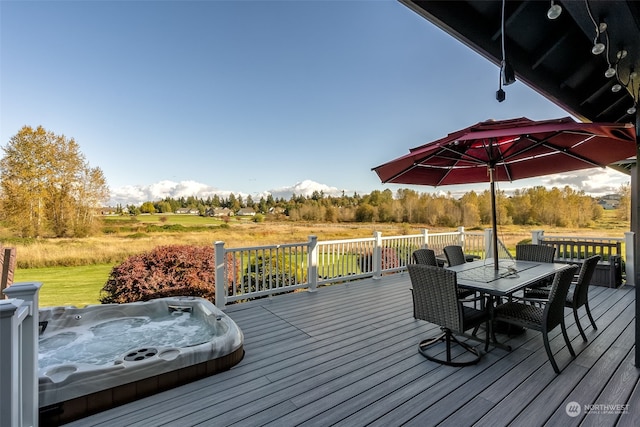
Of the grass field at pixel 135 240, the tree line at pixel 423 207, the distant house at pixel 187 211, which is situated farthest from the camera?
the distant house at pixel 187 211

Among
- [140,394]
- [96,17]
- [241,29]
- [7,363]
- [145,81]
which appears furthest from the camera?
[145,81]

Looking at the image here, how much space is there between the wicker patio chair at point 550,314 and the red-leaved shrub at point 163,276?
5238 millimetres

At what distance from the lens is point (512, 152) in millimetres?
3838

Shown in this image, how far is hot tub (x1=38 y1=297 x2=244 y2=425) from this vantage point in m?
2.07

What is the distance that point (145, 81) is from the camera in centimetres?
943

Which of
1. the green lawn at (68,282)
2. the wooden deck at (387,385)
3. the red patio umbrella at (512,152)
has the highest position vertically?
the red patio umbrella at (512,152)

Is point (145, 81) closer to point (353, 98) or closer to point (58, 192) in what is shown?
point (58, 192)

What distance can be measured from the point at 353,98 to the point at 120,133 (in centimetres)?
914

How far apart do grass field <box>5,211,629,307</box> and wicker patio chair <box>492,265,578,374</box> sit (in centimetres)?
415

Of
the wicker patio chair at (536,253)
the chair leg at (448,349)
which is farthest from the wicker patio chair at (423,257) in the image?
the wicker patio chair at (536,253)

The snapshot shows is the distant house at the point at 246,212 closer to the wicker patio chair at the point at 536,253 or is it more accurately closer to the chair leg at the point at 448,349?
the wicker patio chair at the point at 536,253

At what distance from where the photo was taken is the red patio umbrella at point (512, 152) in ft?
8.47

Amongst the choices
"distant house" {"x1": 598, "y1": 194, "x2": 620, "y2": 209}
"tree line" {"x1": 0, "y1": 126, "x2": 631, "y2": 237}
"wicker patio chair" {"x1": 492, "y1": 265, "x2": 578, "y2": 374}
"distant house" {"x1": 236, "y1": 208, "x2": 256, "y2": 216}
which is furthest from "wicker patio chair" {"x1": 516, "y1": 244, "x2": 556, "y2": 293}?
"distant house" {"x1": 236, "y1": 208, "x2": 256, "y2": 216}

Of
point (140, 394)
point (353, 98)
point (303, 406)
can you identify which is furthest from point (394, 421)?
point (353, 98)
